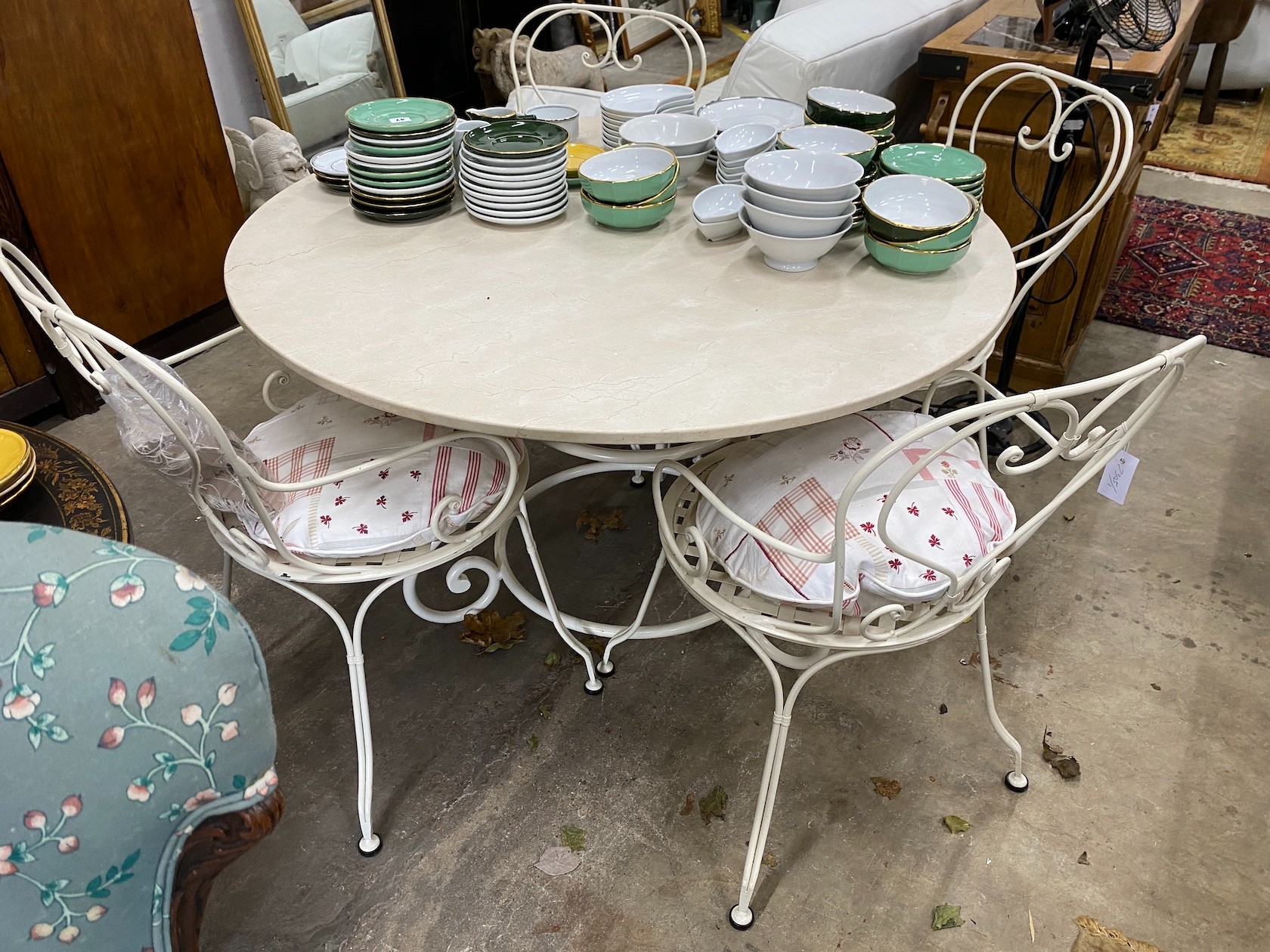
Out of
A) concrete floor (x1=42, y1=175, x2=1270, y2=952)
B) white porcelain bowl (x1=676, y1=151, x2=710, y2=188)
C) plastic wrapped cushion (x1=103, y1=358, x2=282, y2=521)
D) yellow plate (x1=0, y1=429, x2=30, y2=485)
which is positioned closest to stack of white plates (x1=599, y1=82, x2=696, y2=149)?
white porcelain bowl (x1=676, y1=151, x2=710, y2=188)

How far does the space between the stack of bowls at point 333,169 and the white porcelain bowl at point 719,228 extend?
2.19 ft

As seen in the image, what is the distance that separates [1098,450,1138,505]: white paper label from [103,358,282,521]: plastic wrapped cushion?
3.66 ft

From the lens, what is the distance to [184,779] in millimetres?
803

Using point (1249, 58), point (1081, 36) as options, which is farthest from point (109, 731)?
point (1249, 58)

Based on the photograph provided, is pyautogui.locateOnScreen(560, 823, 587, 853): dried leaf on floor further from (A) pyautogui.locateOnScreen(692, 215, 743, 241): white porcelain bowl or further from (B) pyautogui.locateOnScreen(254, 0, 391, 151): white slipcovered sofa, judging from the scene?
(B) pyautogui.locateOnScreen(254, 0, 391, 151): white slipcovered sofa

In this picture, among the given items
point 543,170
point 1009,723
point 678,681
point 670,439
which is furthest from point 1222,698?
point 543,170

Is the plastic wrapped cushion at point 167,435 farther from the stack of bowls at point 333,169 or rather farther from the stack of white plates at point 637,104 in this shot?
the stack of white plates at point 637,104

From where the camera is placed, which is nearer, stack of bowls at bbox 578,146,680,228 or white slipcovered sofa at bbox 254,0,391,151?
stack of bowls at bbox 578,146,680,228

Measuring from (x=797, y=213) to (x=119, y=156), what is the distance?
76.4 inches

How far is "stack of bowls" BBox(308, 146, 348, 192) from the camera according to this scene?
1.67m

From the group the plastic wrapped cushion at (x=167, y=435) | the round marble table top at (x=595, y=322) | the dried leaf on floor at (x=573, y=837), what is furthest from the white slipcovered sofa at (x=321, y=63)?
the dried leaf on floor at (x=573, y=837)

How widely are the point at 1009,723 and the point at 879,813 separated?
1.06 feet

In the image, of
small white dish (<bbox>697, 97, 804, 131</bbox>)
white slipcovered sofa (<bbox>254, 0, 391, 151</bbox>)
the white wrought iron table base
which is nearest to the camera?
the white wrought iron table base

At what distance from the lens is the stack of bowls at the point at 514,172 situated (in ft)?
4.91
